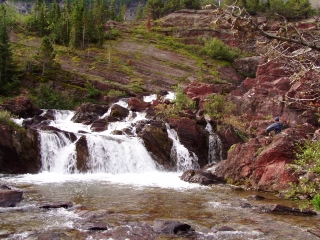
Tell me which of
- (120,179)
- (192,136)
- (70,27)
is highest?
(70,27)

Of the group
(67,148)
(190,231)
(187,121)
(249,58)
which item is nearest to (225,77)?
(249,58)

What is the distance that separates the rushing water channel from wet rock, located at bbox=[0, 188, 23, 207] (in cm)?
28

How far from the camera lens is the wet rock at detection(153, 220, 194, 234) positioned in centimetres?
1083

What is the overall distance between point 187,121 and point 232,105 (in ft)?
28.1

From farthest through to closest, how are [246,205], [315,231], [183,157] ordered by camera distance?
[183,157] < [246,205] < [315,231]

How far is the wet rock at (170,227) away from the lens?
Result: 1083cm

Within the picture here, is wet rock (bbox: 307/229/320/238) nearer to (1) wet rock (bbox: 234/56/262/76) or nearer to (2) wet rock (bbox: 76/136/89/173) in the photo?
(2) wet rock (bbox: 76/136/89/173)

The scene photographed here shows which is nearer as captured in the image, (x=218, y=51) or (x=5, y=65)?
(x=5, y=65)

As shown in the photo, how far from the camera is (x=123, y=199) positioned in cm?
1614

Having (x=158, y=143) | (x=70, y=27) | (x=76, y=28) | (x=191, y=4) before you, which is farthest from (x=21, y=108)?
(x=191, y=4)

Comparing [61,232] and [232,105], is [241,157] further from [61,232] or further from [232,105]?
[232,105]

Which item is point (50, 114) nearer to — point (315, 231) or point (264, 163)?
point (264, 163)

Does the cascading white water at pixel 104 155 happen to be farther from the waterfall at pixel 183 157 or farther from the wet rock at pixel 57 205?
the wet rock at pixel 57 205

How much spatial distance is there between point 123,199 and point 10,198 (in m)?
4.80
